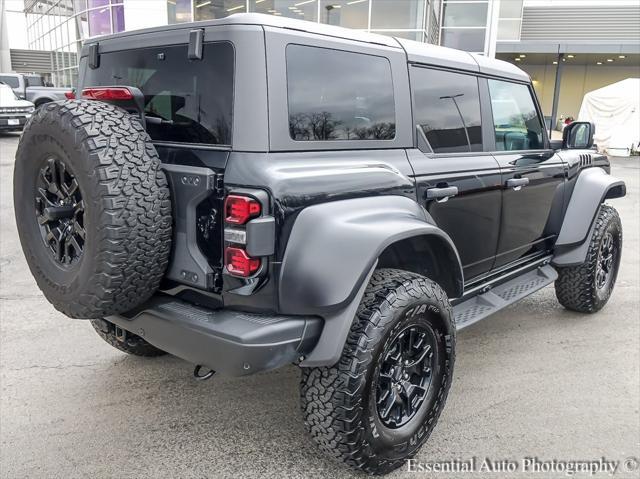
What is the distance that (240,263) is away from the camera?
218 cm

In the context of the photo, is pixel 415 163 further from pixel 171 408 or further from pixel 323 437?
pixel 171 408

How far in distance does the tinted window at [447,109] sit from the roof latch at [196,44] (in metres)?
1.19

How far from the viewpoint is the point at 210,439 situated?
9.33 feet

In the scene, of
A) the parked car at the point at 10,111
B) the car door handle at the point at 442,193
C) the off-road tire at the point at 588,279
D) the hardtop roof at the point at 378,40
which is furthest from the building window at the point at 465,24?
the car door handle at the point at 442,193

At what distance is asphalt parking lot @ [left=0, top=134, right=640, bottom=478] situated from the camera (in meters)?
2.69

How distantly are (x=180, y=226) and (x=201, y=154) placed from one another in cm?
31

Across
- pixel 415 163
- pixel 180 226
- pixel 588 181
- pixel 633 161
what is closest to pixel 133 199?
pixel 180 226

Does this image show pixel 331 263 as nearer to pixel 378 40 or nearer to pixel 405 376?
pixel 405 376

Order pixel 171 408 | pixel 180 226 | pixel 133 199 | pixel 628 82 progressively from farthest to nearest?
pixel 628 82 → pixel 171 408 → pixel 180 226 → pixel 133 199

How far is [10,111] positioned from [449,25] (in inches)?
637

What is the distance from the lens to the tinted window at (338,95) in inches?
93.9

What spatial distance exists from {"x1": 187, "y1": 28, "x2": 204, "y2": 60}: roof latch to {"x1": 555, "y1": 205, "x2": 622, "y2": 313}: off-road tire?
11.0 feet

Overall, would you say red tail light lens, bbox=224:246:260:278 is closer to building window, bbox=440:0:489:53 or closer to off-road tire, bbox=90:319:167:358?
off-road tire, bbox=90:319:167:358

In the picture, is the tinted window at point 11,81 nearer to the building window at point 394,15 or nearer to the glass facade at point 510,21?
the building window at point 394,15
